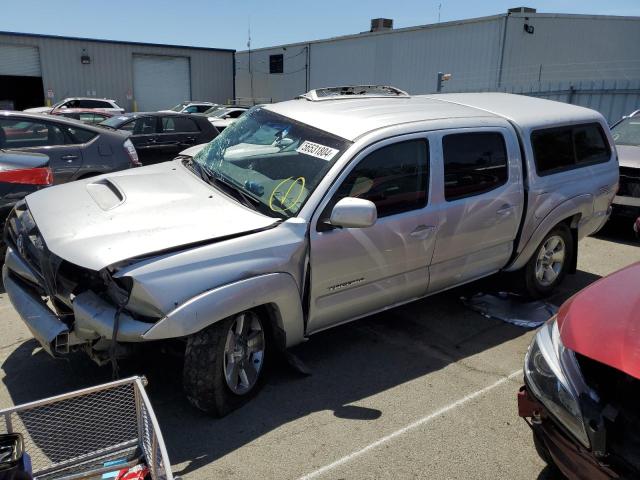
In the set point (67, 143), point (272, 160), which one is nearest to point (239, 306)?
point (272, 160)

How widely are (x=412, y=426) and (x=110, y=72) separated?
31.7m

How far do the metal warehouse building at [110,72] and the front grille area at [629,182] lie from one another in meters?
25.6

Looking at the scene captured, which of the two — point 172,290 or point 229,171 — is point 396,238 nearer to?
point 229,171

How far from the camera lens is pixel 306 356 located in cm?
396

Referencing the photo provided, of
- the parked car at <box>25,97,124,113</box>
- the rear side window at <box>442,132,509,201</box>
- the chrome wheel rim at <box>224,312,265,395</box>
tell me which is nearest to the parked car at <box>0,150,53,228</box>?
the chrome wheel rim at <box>224,312,265,395</box>

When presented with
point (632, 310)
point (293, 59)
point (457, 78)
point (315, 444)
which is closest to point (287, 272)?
point (315, 444)

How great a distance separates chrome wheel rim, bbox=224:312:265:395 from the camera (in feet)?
10.4

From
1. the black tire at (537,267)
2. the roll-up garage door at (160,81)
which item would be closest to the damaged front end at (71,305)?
the black tire at (537,267)

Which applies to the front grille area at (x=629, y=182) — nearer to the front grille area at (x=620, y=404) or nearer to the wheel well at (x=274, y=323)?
the front grille area at (x=620, y=404)

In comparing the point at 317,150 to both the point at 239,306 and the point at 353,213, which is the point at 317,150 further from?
the point at 239,306

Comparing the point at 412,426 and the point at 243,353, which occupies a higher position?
the point at 243,353

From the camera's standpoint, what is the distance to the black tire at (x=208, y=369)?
296 centimetres

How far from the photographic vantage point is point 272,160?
3.80 m

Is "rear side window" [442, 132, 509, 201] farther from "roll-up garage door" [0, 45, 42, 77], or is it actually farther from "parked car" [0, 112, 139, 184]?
"roll-up garage door" [0, 45, 42, 77]
